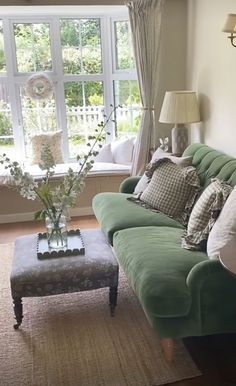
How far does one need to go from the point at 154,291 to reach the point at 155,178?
4.63ft

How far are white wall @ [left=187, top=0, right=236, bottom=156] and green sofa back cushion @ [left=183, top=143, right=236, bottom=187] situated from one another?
0.23 meters

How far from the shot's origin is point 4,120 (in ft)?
16.1

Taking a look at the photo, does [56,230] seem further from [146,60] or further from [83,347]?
[146,60]

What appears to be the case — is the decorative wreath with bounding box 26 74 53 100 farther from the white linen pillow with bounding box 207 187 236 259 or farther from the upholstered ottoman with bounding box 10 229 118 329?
the white linen pillow with bounding box 207 187 236 259

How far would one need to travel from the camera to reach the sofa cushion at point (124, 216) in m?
3.00

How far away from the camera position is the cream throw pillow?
4.80 metres

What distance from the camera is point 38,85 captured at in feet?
15.6

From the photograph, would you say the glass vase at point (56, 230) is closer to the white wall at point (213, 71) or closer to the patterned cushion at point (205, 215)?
the patterned cushion at point (205, 215)

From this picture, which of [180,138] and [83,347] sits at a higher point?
[180,138]

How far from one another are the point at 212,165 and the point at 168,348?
4.79 ft

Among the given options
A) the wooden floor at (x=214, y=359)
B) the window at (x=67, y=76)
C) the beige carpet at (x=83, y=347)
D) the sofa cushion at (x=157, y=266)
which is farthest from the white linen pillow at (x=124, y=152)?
the wooden floor at (x=214, y=359)

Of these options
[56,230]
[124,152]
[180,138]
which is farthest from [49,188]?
[124,152]

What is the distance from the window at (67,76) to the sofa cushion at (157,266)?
8.17ft

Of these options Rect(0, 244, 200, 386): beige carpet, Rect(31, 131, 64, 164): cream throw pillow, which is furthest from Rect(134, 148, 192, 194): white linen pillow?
Rect(31, 131, 64, 164): cream throw pillow
